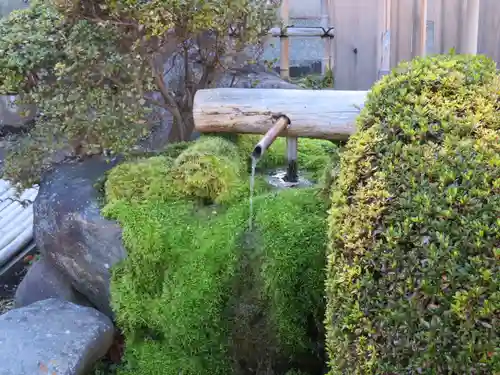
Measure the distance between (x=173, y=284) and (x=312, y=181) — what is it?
1.49 m

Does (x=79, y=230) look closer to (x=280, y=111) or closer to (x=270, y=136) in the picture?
(x=270, y=136)

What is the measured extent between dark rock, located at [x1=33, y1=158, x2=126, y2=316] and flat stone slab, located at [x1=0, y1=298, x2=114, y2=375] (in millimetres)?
235

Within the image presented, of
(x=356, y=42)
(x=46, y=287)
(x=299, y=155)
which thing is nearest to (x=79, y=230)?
(x=46, y=287)

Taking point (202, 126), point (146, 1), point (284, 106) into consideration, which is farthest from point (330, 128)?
point (146, 1)

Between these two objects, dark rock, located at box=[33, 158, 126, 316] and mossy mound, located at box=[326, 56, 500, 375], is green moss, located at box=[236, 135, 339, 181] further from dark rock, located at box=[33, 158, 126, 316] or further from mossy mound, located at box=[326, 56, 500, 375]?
mossy mound, located at box=[326, 56, 500, 375]

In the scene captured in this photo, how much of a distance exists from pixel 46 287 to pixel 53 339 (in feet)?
3.52

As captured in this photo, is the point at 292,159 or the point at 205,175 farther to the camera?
the point at 292,159

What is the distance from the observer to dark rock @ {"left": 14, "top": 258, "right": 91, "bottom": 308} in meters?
4.40

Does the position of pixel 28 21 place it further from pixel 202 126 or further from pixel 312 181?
pixel 312 181

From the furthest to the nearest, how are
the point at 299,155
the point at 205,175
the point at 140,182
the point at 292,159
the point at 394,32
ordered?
the point at 394,32, the point at 299,155, the point at 292,159, the point at 140,182, the point at 205,175

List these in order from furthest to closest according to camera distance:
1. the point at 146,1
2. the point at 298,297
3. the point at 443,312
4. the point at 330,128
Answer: the point at 330,128 < the point at 146,1 < the point at 298,297 < the point at 443,312

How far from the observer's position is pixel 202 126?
432 cm

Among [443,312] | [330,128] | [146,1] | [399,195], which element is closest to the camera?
[443,312]

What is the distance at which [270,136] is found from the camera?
137 inches
